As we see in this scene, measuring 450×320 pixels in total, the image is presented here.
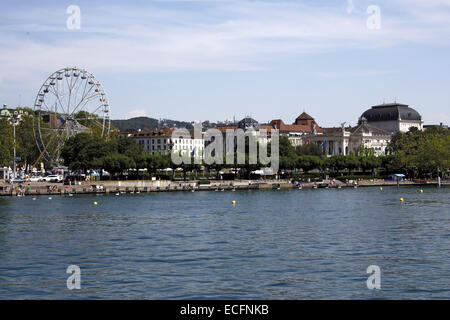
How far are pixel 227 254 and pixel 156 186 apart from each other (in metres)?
66.4

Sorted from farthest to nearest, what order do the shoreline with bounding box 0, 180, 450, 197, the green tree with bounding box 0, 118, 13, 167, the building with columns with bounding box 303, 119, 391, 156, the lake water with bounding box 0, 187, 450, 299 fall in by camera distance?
the building with columns with bounding box 303, 119, 391, 156, the green tree with bounding box 0, 118, 13, 167, the shoreline with bounding box 0, 180, 450, 197, the lake water with bounding box 0, 187, 450, 299

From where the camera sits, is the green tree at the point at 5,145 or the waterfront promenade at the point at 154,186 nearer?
the waterfront promenade at the point at 154,186

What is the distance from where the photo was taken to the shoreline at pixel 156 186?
86000mm

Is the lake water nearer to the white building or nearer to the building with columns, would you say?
the white building

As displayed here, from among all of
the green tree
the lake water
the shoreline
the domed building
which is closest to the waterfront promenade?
the shoreline

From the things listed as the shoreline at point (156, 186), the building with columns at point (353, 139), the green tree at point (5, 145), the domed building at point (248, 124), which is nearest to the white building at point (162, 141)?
the domed building at point (248, 124)

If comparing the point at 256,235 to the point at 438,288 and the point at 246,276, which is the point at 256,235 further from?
the point at 438,288

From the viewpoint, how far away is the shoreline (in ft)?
282

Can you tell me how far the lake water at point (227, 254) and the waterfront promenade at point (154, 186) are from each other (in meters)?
33.1

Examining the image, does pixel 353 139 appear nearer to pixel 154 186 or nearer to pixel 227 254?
pixel 154 186

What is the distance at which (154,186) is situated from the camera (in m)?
96.2

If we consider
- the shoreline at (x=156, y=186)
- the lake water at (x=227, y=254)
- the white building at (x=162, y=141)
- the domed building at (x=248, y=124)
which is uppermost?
the domed building at (x=248, y=124)

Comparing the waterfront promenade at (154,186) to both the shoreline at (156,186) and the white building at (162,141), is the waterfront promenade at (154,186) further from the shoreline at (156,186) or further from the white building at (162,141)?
the white building at (162,141)
